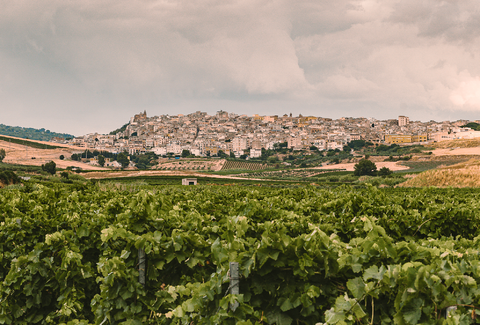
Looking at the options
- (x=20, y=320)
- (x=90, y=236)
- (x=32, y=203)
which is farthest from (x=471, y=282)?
(x=32, y=203)

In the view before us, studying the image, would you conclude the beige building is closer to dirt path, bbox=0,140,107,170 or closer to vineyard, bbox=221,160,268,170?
vineyard, bbox=221,160,268,170

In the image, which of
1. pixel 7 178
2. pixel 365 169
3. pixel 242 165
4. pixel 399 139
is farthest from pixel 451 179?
pixel 399 139

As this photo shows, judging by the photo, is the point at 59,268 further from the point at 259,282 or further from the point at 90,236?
the point at 259,282

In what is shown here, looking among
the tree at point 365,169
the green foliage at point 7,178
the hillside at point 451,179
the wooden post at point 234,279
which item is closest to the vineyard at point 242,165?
the tree at point 365,169

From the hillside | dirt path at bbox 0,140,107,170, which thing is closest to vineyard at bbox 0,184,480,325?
the hillside

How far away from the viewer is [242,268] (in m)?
2.82

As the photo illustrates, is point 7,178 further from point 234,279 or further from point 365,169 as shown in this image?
point 365,169

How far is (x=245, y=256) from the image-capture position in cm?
285

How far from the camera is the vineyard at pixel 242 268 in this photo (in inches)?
91.3

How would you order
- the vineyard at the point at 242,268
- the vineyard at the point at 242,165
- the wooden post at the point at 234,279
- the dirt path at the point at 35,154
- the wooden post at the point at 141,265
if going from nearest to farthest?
the vineyard at the point at 242,268
the wooden post at the point at 234,279
the wooden post at the point at 141,265
the dirt path at the point at 35,154
the vineyard at the point at 242,165

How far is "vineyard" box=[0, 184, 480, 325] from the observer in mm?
2318

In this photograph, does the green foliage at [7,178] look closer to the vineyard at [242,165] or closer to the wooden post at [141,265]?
the wooden post at [141,265]

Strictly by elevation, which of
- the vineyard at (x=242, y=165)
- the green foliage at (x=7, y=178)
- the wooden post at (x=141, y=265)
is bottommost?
the vineyard at (x=242, y=165)

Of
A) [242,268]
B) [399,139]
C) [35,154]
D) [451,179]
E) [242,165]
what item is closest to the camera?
[242,268]
